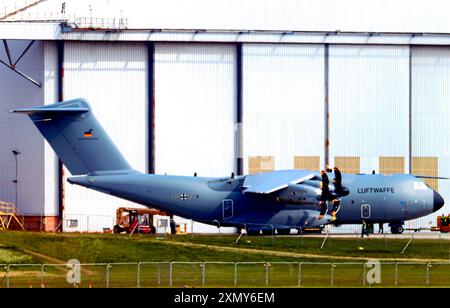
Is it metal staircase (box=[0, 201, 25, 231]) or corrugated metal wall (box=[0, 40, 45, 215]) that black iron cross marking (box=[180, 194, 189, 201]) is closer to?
metal staircase (box=[0, 201, 25, 231])

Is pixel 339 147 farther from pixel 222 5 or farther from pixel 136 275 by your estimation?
pixel 136 275

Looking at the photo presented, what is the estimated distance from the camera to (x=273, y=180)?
→ 68750mm

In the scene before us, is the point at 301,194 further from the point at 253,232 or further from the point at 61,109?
the point at 61,109

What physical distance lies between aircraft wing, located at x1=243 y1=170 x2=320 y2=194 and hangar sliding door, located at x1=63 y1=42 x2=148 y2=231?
1482cm

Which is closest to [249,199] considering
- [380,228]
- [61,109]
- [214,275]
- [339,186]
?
[339,186]

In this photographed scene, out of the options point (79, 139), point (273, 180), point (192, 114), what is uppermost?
point (192, 114)

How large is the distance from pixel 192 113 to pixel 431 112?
1782 centimetres

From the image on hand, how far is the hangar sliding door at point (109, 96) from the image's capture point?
82.1m

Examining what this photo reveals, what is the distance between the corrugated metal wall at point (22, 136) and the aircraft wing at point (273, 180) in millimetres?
19546

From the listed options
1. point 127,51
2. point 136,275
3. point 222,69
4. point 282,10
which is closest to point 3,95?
point 127,51

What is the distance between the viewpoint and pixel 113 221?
82.1 meters

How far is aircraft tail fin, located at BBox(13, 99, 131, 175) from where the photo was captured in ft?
220

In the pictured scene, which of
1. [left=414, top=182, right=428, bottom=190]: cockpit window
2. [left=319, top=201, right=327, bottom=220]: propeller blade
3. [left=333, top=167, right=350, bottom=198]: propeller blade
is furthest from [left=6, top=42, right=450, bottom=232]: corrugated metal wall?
[left=319, top=201, right=327, bottom=220]: propeller blade
